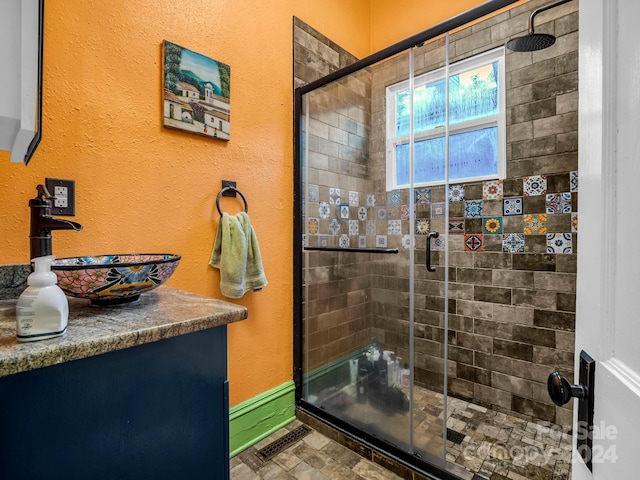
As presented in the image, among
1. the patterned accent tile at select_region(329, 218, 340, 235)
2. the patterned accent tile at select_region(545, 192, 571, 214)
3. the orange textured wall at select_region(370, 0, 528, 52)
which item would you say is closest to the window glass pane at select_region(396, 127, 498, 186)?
the patterned accent tile at select_region(545, 192, 571, 214)

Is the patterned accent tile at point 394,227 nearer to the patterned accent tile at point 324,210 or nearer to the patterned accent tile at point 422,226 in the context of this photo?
the patterned accent tile at point 422,226

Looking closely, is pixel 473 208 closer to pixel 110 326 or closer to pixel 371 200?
pixel 371 200

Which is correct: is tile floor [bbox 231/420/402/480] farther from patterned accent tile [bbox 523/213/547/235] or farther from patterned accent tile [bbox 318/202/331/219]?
patterned accent tile [bbox 523/213/547/235]

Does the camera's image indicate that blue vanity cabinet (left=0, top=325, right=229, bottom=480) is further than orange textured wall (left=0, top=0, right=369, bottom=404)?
No

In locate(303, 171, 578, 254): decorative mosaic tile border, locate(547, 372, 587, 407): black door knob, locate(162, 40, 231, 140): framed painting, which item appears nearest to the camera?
locate(547, 372, 587, 407): black door knob

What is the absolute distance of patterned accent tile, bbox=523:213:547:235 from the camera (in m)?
1.87

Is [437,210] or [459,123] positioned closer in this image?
[437,210]

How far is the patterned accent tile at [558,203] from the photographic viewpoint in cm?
179

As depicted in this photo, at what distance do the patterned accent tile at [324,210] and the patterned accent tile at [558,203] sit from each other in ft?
4.32

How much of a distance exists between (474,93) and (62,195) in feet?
7.97

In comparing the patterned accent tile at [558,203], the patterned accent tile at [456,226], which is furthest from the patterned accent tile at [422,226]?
the patterned accent tile at [558,203]

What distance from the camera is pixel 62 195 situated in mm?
1102

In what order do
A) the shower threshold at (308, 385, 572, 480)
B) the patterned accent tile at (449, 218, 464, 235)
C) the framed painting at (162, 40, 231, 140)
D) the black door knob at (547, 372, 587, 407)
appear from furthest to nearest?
the patterned accent tile at (449, 218, 464, 235) → the shower threshold at (308, 385, 572, 480) → the framed painting at (162, 40, 231, 140) → the black door knob at (547, 372, 587, 407)

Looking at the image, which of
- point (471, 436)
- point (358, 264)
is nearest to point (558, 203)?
point (358, 264)
